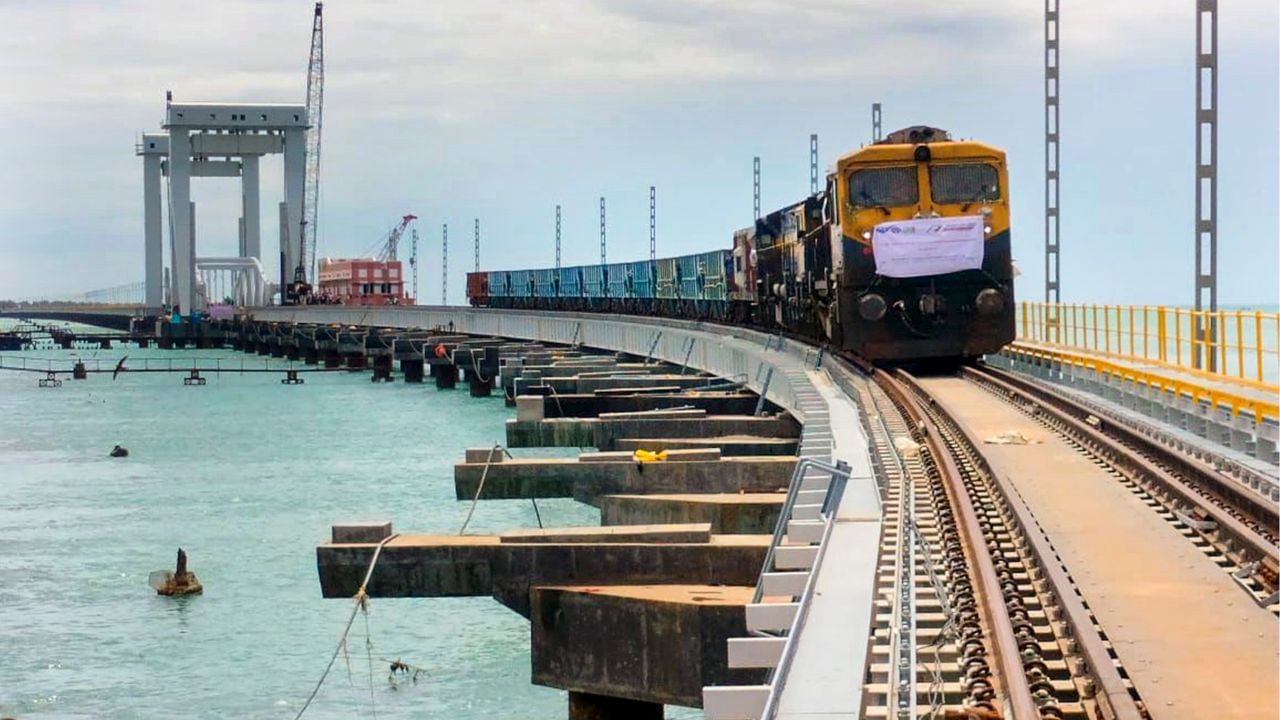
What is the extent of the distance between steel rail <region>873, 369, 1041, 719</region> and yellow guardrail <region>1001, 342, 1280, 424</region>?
3.53 meters

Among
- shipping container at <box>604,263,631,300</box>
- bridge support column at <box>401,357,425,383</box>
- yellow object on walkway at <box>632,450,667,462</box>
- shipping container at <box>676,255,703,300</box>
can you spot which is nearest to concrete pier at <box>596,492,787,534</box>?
yellow object on walkway at <box>632,450,667,462</box>

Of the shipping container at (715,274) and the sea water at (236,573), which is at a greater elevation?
the shipping container at (715,274)

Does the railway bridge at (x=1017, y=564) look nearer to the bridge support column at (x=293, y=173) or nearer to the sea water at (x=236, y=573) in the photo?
the sea water at (x=236, y=573)

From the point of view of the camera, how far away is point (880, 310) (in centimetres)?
3056

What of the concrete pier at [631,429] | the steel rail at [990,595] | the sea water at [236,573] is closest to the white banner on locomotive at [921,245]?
the concrete pier at [631,429]

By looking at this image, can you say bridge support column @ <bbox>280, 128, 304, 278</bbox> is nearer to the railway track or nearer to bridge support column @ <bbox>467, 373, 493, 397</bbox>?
bridge support column @ <bbox>467, 373, 493, 397</bbox>

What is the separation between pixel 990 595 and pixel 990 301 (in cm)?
2045

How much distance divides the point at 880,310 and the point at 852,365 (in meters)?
3.16

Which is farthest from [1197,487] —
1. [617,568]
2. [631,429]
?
[631,429]

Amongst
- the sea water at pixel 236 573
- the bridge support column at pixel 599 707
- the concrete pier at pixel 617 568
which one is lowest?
the sea water at pixel 236 573

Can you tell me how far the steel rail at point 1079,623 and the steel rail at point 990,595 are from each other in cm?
31

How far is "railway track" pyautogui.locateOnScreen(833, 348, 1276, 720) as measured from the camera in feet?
28.8

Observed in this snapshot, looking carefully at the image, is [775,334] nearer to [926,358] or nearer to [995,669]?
[926,358]

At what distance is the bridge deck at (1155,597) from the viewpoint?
9.14 metres
